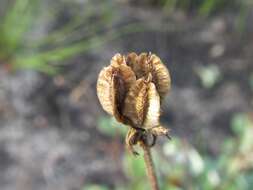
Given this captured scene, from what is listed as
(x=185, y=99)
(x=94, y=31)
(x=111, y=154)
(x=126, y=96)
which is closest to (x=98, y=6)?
(x=94, y=31)

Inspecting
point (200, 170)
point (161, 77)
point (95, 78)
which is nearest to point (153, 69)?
point (161, 77)

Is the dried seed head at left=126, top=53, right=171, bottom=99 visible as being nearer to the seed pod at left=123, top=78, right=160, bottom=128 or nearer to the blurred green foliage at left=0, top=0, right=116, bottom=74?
the seed pod at left=123, top=78, right=160, bottom=128

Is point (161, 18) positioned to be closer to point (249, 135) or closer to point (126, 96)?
point (249, 135)

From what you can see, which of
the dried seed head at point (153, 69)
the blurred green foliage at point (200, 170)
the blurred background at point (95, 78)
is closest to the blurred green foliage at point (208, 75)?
the blurred background at point (95, 78)

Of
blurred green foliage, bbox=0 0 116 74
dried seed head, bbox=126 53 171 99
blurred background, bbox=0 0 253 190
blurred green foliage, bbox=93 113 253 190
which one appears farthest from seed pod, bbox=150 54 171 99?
blurred green foliage, bbox=0 0 116 74

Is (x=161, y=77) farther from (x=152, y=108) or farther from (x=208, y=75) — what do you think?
(x=208, y=75)

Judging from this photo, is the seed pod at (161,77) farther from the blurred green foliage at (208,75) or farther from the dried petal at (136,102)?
the blurred green foliage at (208,75)
